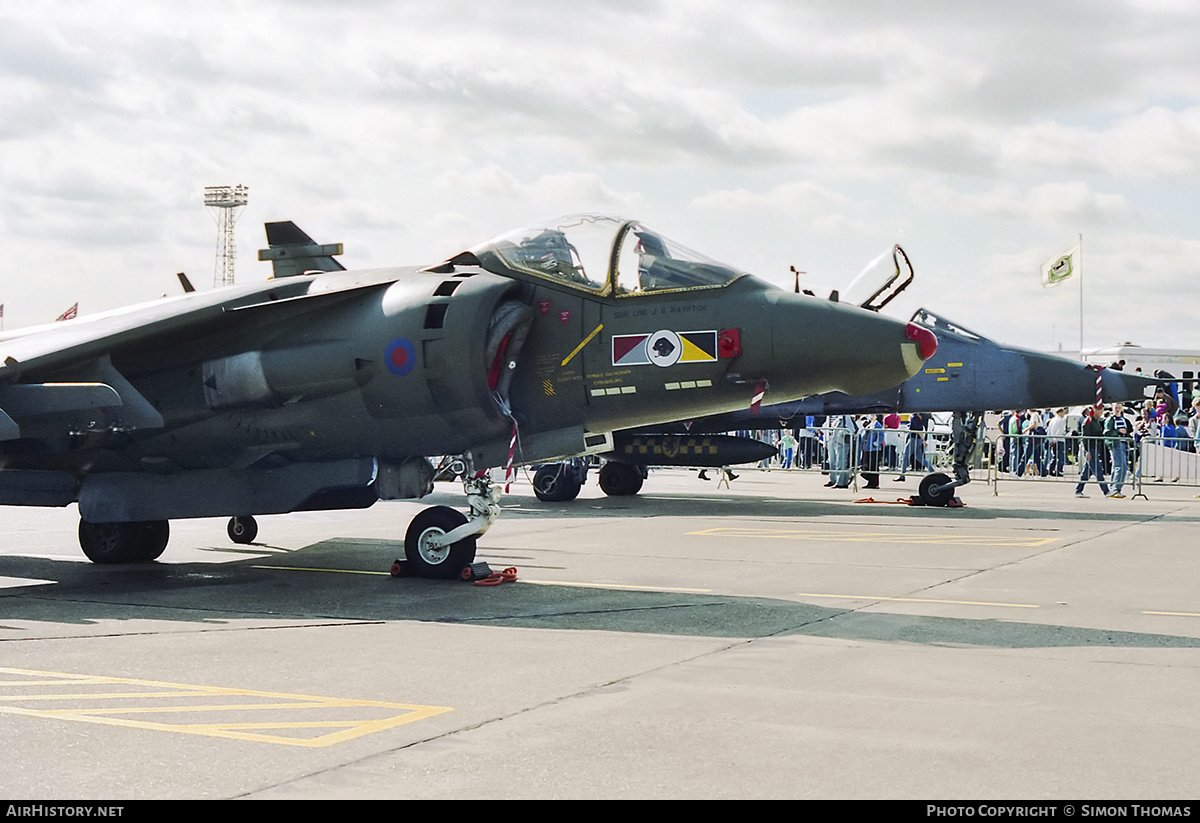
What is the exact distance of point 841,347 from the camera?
8664 mm

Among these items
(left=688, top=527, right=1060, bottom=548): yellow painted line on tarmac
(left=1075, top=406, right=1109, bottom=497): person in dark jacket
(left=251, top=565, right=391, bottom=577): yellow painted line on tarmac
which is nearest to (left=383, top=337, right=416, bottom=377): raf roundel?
(left=251, top=565, right=391, bottom=577): yellow painted line on tarmac

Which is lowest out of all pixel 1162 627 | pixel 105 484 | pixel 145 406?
pixel 1162 627

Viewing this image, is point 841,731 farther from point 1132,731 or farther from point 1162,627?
point 1162,627

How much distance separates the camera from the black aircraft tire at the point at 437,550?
10016 mm

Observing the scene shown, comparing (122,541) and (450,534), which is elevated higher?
(450,534)

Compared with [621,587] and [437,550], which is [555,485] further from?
[621,587]

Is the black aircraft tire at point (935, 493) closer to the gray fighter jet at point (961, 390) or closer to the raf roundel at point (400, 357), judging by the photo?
the gray fighter jet at point (961, 390)

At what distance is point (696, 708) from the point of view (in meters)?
5.39

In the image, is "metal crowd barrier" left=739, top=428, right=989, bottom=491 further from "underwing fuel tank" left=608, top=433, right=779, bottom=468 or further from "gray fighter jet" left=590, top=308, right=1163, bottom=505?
"gray fighter jet" left=590, top=308, right=1163, bottom=505

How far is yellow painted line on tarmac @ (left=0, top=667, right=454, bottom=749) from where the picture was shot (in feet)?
16.4

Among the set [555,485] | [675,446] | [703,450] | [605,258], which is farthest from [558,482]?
[605,258]

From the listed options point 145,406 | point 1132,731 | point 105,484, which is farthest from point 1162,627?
point 105,484

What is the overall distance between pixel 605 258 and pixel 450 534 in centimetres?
262
